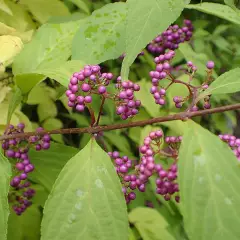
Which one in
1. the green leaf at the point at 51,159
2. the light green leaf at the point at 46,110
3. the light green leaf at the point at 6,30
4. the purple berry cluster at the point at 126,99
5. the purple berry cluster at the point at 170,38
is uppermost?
the purple berry cluster at the point at 126,99

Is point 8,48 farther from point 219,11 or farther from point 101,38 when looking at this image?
point 219,11

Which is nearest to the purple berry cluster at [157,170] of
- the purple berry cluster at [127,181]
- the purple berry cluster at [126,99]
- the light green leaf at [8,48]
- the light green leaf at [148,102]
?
the purple berry cluster at [127,181]

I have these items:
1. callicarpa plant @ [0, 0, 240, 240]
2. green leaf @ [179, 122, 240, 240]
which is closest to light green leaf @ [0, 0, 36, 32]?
callicarpa plant @ [0, 0, 240, 240]

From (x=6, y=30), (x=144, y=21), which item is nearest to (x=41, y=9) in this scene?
(x=6, y=30)

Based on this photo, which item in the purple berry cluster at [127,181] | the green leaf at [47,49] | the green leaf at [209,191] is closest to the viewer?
the green leaf at [209,191]

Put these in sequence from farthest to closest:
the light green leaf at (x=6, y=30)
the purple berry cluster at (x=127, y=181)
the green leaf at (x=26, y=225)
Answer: the green leaf at (x=26, y=225), the light green leaf at (x=6, y=30), the purple berry cluster at (x=127, y=181)

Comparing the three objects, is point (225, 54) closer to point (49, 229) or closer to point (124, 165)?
point (124, 165)

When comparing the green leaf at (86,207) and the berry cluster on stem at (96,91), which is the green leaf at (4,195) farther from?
the berry cluster on stem at (96,91)
